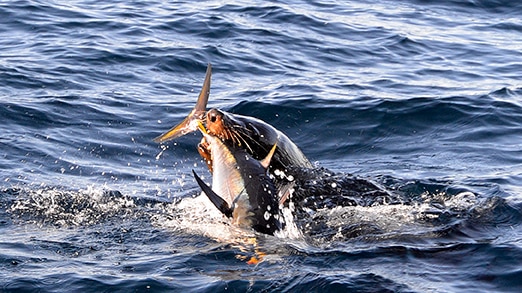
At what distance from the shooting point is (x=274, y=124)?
37.6 feet

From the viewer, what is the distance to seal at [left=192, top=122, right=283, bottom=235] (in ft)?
22.8

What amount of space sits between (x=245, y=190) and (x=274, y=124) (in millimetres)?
4551

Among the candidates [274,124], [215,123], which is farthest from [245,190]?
[274,124]

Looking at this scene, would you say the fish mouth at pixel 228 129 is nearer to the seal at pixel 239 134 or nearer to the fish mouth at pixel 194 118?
the seal at pixel 239 134

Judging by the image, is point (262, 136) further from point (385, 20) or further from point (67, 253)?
point (385, 20)

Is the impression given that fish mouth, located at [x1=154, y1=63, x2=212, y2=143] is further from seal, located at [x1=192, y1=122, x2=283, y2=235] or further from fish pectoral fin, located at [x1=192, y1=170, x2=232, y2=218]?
fish pectoral fin, located at [x1=192, y1=170, x2=232, y2=218]

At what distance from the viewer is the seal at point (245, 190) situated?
273 inches

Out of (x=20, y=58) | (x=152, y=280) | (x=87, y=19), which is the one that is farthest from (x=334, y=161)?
(x=87, y=19)

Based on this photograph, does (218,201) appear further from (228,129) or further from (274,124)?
(274,124)

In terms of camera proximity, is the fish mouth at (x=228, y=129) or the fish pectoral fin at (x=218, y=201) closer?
the fish pectoral fin at (x=218, y=201)

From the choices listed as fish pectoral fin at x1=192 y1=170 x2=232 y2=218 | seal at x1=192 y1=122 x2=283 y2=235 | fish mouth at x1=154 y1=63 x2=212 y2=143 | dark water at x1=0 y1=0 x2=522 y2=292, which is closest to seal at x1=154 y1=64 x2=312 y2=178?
fish mouth at x1=154 y1=63 x2=212 y2=143

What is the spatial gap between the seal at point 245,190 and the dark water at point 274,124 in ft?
0.54

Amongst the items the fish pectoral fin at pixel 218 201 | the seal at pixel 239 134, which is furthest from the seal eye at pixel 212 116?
the fish pectoral fin at pixel 218 201

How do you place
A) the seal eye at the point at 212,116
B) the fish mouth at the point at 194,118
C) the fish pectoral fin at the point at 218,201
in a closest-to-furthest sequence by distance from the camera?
1. the fish pectoral fin at the point at 218,201
2. the fish mouth at the point at 194,118
3. the seal eye at the point at 212,116
